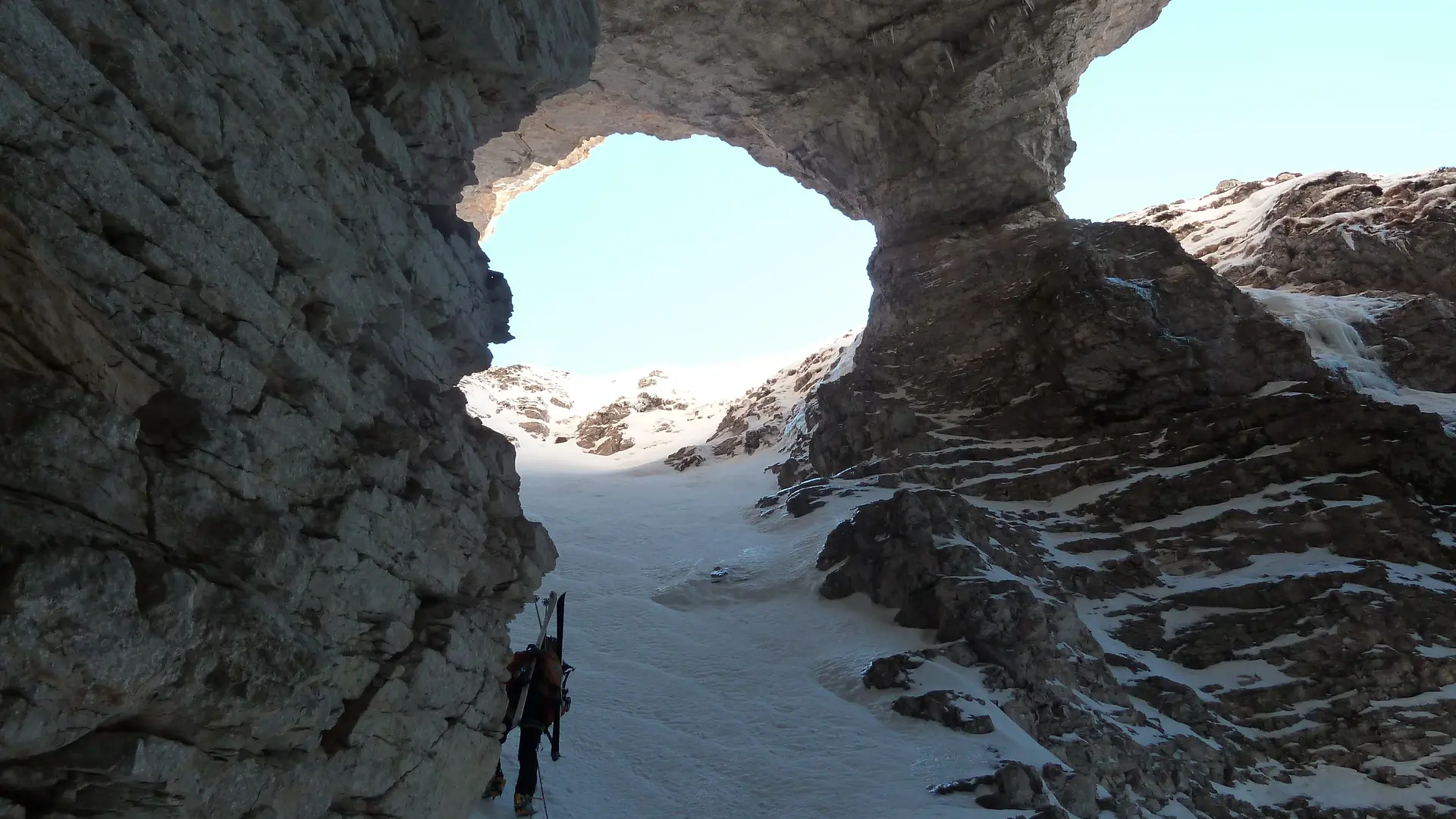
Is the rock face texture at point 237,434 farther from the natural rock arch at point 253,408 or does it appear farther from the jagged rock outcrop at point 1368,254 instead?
the jagged rock outcrop at point 1368,254

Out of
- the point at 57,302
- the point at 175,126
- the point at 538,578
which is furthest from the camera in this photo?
the point at 538,578

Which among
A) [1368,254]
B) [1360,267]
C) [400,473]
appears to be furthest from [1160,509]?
[400,473]

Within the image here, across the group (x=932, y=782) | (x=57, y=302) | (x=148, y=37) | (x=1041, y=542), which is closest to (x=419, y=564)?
(x=57, y=302)

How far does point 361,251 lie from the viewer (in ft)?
24.1

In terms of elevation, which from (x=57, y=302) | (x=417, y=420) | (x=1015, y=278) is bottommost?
(x=417, y=420)

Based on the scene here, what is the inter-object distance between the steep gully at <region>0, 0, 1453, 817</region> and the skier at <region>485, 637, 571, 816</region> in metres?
0.69

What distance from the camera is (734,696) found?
1170 centimetres

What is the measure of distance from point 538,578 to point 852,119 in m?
22.6

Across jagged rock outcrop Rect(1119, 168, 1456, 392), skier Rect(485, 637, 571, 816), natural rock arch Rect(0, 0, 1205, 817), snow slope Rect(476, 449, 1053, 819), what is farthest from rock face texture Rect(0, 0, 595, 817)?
jagged rock outcrop Rect(1119, 168, 1456, 392)

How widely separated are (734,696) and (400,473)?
6760 millimetres

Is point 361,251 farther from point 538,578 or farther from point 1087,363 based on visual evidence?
point 1087,363

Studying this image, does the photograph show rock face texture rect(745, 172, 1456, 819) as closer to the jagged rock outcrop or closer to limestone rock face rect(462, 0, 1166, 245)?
the jagged rock outcrop

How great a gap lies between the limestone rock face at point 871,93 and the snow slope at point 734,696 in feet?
43.4

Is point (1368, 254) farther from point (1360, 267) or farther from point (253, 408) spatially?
point (253, 408)
